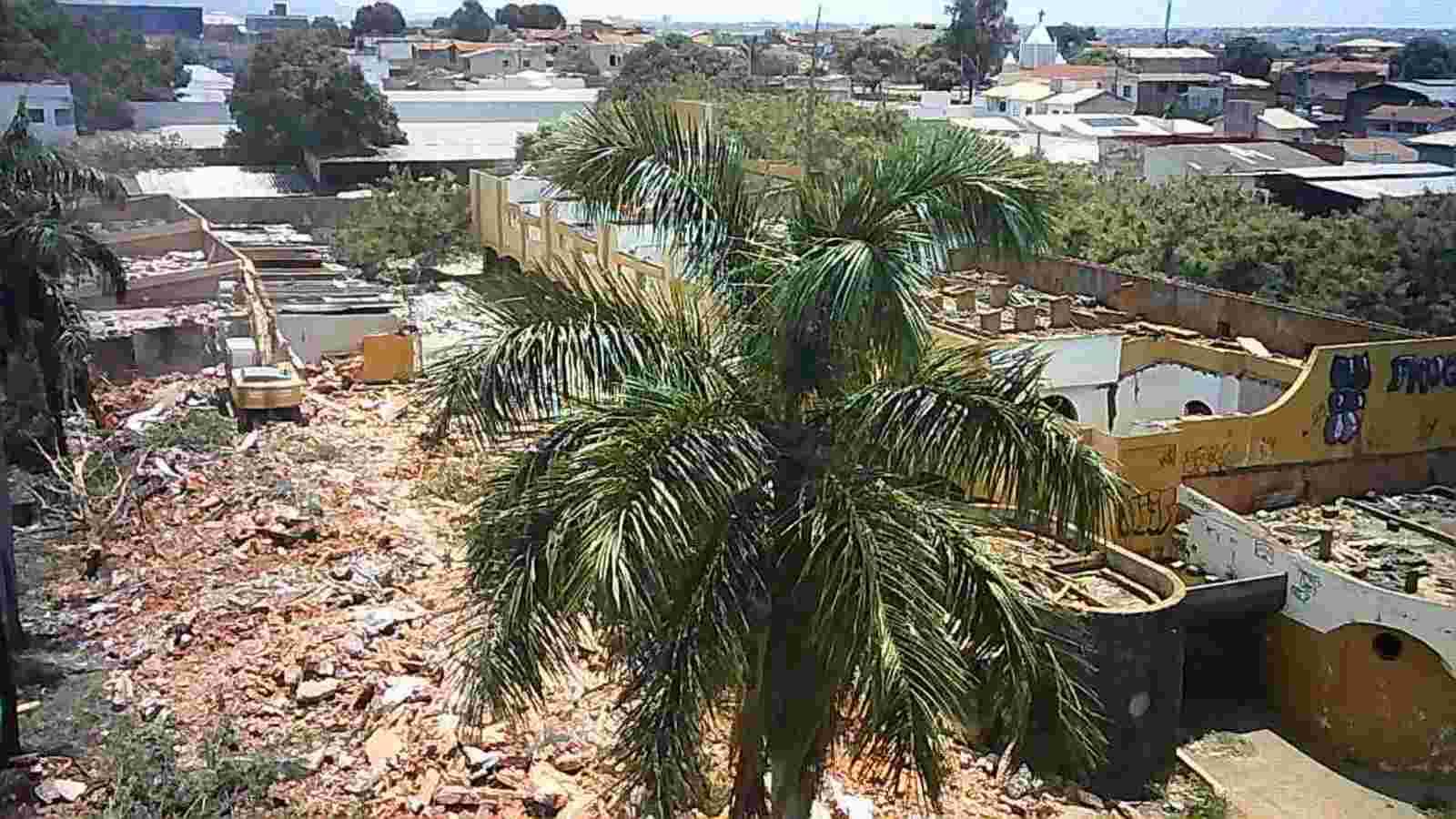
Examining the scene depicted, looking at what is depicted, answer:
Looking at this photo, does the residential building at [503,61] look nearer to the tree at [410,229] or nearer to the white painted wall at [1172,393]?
the tree at [410,229]

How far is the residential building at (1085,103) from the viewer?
6156cm

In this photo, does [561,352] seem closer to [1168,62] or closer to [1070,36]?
[1168,62]

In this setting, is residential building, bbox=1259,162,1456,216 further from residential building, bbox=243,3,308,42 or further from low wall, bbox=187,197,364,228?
residential building, bbox=243,3,308,42

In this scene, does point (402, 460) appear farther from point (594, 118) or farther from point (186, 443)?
point (594, 118)

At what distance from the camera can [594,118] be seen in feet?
24.3

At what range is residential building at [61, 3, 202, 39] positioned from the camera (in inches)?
2303

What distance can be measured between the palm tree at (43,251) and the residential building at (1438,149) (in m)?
47.8

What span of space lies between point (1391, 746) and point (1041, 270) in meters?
12.3

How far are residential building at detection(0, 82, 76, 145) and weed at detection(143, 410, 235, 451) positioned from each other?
2819 cm

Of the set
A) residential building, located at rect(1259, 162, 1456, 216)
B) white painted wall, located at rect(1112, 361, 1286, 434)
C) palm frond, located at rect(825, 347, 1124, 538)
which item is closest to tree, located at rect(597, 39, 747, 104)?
residential building, located at rect(1259, 162, 1456, 216)

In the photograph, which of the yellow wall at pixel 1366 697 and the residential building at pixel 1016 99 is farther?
the residential building at pixel 1016 99

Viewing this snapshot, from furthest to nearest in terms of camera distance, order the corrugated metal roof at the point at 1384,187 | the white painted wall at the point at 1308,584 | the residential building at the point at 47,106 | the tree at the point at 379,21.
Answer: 1. the tree at the point at 379,21
2. the residential building at the point at 47,106
3. the corrugated metal roof at the point at 1384,187
4. the white painted wall at the point at 1308,584

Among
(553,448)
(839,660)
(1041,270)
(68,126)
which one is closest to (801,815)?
(839,660)

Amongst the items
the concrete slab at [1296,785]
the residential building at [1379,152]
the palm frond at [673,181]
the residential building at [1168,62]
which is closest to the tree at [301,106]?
the residential building at [1379,152]
